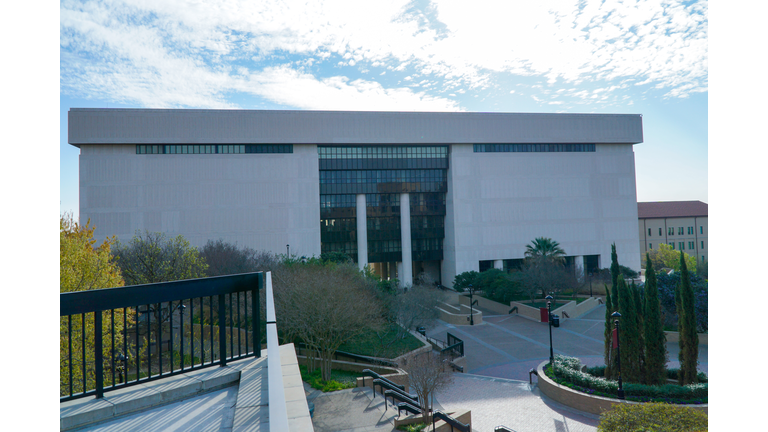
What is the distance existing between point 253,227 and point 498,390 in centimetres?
3230

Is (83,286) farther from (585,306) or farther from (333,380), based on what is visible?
(585,306)

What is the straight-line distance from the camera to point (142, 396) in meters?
4.26

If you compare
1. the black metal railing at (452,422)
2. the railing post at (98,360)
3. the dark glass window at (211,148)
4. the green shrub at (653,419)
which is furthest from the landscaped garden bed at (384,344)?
the dark glass window at (211,148)

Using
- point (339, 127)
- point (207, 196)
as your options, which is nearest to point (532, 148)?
point (339, 127)

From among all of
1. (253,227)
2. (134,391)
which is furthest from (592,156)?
(134,391)

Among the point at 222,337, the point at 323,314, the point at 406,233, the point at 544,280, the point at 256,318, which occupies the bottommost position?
the point at 544,280

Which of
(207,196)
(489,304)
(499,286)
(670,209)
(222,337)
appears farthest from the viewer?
(670,209)

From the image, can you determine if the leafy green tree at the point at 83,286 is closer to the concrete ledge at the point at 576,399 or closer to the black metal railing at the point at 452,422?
the black metal railing at the point at 452,422

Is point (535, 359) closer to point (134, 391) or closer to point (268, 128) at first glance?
point (134, 391)

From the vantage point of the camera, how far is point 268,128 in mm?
43844

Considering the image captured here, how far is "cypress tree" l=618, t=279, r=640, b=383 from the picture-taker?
1497cm

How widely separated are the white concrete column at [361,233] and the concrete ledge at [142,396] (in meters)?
41.1

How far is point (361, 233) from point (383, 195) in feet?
16.1
